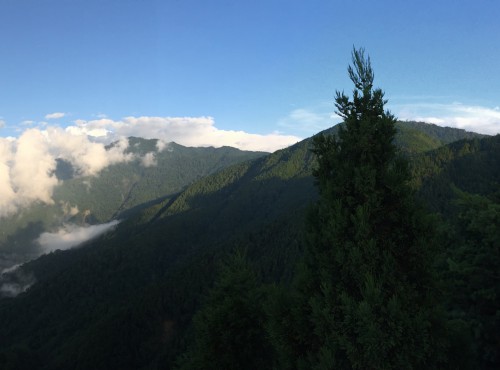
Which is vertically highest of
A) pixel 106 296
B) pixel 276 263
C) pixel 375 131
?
pixel 375 131

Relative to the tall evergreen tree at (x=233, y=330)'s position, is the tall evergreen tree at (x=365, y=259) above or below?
above

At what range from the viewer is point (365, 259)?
998 centimetres

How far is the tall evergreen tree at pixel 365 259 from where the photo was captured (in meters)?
9.50

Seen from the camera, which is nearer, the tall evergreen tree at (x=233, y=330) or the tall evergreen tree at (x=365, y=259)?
the tall evergreen tree at (x=365, y=259)

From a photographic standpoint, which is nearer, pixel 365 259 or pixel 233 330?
pixel 365 259

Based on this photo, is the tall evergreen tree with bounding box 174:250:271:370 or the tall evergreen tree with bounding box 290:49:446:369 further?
the tall evergreen tree with bounding box 174:250:271:370

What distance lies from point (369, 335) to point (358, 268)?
1737 mm

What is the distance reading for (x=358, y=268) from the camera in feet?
32.6

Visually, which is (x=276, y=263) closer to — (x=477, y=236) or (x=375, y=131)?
(x=477, y=236)

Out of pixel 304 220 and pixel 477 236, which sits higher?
pixel 304 220

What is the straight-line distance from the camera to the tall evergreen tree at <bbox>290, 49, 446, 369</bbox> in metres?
9.50

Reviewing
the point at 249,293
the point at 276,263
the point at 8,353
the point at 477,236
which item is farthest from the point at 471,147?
the point at 8,353

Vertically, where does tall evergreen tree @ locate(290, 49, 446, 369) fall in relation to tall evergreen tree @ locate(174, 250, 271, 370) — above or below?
above

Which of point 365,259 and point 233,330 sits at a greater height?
point 365,259
